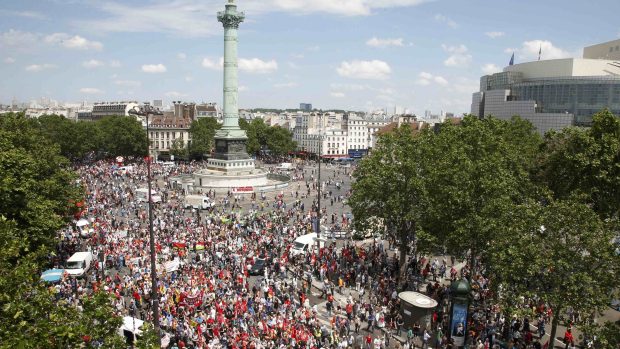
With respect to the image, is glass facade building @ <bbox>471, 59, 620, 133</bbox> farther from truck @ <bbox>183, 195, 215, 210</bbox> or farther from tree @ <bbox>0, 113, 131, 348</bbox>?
→ tree @ <bbox>0, 113, 131, 348</bbox>

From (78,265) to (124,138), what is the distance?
7075 centimetres

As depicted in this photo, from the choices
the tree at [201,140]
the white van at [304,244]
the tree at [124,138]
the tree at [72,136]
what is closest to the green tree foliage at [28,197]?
the white van at [304,244]

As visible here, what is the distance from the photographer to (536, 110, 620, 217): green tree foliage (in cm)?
2616

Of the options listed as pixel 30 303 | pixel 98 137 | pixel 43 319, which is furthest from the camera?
pixel 98 137

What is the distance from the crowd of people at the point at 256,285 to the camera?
782 inches

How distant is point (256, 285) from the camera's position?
2564 cm

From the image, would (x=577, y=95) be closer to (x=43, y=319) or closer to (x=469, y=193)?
(x=469, y=193)

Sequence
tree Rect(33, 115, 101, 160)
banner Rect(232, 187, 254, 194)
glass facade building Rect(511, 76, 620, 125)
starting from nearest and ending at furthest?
banner Rect(232, 187, 254, 194), glass facade building Rect(511, 76, 620, 125), tree Rect(33, 115, 101, 160)

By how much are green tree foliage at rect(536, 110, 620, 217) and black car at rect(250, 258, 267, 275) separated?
59.3ft

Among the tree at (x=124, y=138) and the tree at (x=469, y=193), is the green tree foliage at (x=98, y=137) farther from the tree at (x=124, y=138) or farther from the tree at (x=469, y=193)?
the tree at (x=469, y=193)

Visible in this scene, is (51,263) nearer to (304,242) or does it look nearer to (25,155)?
(25,155)

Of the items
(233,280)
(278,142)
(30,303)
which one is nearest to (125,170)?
(278,142)

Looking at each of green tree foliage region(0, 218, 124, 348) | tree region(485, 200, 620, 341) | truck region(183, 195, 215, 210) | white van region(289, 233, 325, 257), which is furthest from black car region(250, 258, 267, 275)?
truck region(183, 195, 215, 210)

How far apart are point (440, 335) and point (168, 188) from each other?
47799 millimetres
